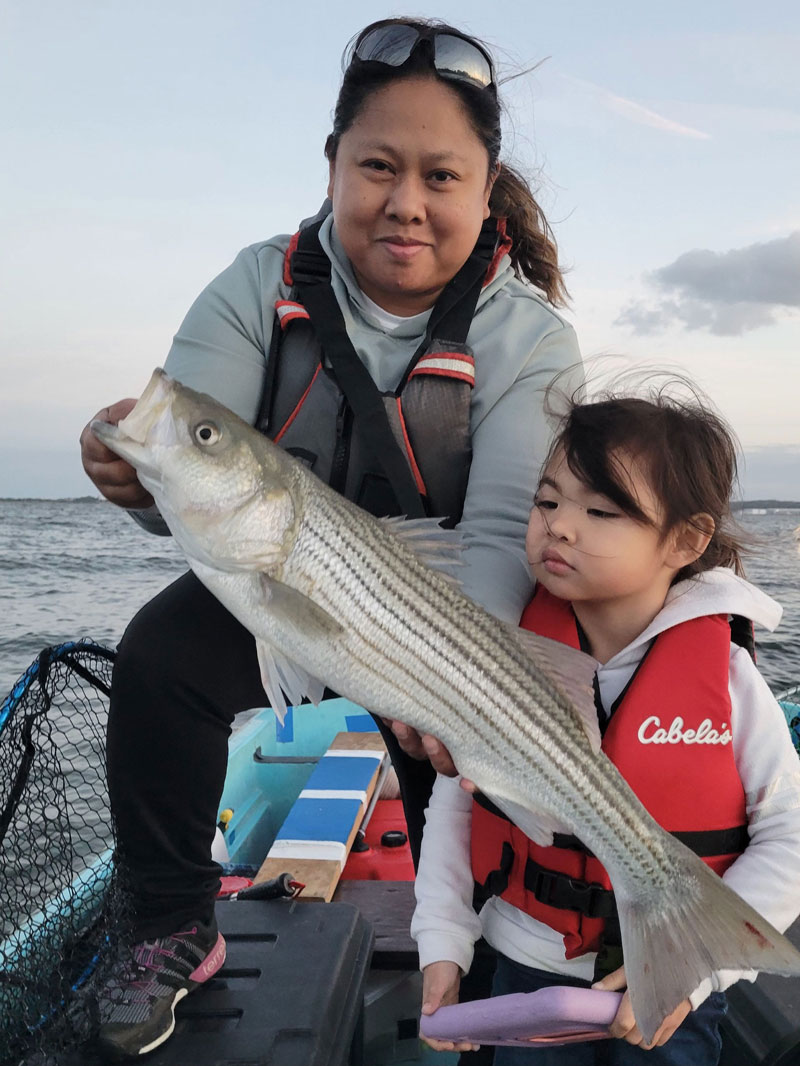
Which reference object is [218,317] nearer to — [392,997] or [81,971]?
[81,971]

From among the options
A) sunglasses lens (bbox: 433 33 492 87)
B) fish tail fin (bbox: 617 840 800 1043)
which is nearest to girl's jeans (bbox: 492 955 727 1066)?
fish tail fin (bbox: 617 840 800 1043)

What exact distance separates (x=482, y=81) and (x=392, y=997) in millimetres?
3962

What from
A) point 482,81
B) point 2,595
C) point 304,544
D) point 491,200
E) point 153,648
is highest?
point 482,81

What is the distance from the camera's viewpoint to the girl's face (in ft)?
8.39

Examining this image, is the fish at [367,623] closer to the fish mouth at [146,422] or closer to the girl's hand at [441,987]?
the fish mouth at [146,422]

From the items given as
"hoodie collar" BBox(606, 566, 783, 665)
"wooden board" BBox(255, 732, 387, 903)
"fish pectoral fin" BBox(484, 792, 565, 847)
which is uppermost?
"hoodie collar" BBox(606, 566, 783, 665)

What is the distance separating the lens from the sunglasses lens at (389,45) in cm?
316

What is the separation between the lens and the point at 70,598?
20.5 meters

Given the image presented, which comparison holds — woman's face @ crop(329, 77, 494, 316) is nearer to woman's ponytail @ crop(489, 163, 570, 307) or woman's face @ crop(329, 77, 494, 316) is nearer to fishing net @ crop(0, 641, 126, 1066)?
woman's ponytail @ crop(489, 163, 570, 307)

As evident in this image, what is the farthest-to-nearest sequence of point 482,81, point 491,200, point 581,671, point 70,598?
point 70,598
point 491,200
point 482,81
point 581,671

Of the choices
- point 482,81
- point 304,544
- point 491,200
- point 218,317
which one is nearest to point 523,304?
point 491,200

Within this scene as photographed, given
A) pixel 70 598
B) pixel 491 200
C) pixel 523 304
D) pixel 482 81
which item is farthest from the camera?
pixel 70 598

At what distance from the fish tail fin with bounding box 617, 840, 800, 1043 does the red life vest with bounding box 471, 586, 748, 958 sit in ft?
0.89

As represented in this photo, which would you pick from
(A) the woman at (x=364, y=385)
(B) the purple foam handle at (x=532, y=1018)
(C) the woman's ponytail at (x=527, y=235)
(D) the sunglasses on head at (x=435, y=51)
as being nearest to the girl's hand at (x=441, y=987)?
(B) the purple foam handle at (x=532, y=1018)
